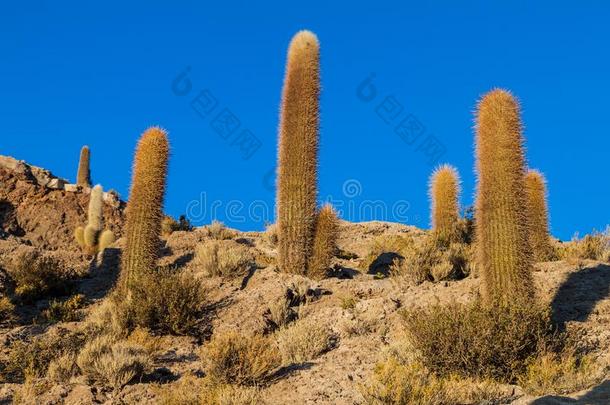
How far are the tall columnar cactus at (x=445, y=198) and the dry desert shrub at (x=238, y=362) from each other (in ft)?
31.8

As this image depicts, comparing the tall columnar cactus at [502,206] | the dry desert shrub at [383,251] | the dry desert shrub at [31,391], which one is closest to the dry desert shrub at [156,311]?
the dry desert shrub at [31,391]

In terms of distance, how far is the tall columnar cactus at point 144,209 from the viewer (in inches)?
549

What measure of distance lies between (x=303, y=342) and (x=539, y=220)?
294 inches

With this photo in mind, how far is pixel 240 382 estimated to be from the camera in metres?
8.63

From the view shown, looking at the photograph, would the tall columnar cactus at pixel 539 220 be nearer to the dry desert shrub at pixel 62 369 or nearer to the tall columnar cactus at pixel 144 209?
the tall columnar cactus at pixel 144 209

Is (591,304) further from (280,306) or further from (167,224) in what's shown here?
(167,224)

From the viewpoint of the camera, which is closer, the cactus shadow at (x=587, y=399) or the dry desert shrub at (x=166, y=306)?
the cactus shadow at (x=587, y=399)

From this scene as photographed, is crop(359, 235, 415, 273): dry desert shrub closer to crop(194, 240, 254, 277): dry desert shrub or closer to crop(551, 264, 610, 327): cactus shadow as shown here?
crop(194, 240, 254, 277): dry desert shrub

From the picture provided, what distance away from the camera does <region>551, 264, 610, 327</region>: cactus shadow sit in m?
11.4

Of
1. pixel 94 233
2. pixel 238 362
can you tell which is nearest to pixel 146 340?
pixel 238 362

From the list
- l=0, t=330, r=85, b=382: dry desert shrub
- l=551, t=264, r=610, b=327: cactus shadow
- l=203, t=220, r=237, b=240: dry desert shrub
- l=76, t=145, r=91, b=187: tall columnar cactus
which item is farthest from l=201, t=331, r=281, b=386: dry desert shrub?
l=76, t=145, r=91, b=187: tall columnar cactus

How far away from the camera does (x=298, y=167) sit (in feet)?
46.6

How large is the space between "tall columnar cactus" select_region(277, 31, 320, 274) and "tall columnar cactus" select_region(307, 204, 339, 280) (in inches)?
4.6

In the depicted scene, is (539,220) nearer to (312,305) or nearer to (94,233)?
(312,305)
